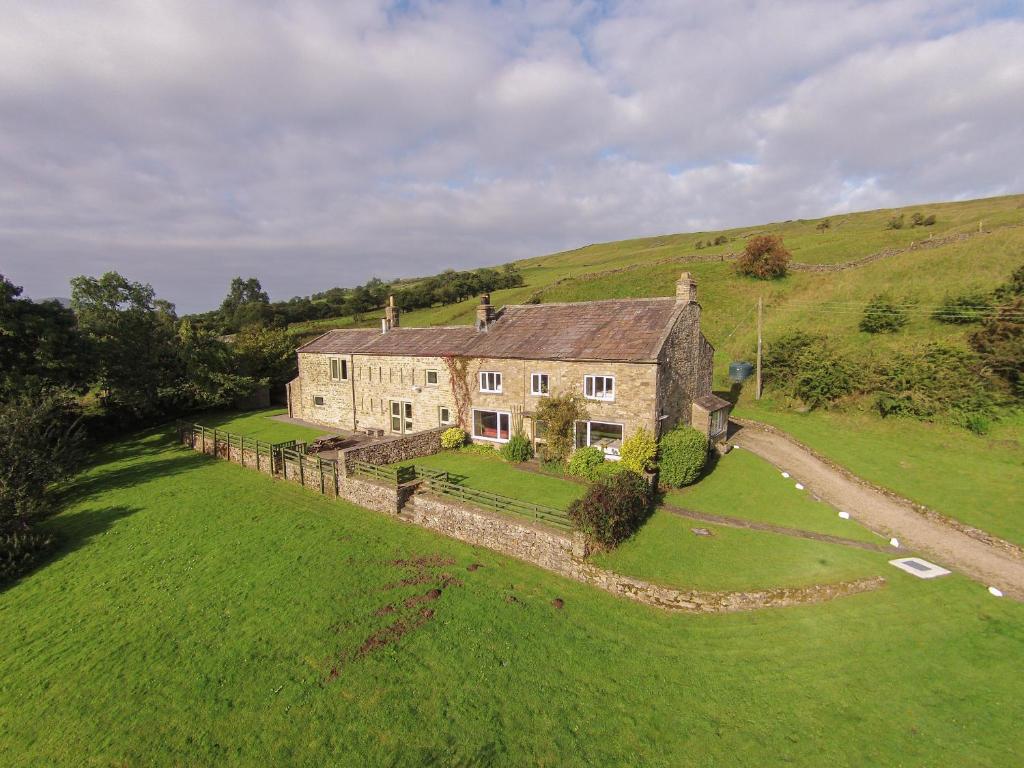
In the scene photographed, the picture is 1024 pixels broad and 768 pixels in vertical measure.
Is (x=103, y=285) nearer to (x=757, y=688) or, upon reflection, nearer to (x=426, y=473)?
(x=426, y=473)

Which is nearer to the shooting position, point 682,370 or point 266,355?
point 682,370

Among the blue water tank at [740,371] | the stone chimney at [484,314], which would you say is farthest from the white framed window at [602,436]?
the blue water tank at [740,371]

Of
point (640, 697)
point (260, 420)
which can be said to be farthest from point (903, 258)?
point (260, 420)

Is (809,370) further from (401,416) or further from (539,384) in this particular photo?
(401,416)

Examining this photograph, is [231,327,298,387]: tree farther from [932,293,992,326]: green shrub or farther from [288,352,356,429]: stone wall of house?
[932,293,992,326]: green shrub

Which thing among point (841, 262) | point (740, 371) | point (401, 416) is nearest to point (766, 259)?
point (841, 262)

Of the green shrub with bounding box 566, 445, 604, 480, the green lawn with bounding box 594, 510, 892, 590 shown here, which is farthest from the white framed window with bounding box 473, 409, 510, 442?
the green lawn with bounding box 594, 510, 892, 590
